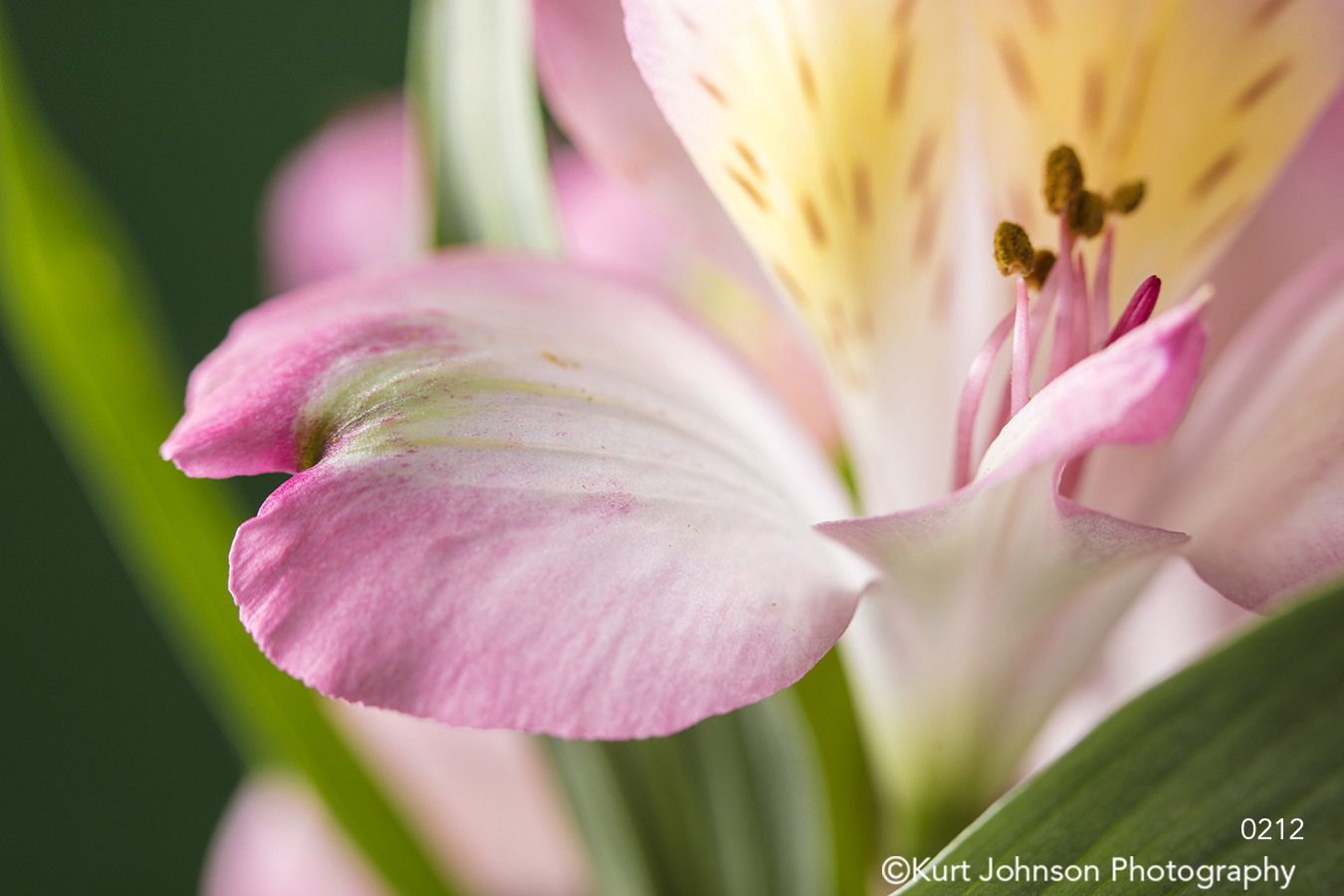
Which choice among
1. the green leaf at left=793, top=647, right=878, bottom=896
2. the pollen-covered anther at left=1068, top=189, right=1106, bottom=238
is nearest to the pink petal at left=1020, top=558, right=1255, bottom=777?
the green leaf at left=793, top=647, right=878, bottom=896

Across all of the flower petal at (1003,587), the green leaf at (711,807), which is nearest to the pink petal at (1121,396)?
the flower petal at (1003,587)

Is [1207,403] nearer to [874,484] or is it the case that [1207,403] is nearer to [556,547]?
[874,484]

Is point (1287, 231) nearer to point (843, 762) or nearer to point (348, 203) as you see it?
point (843, 762)

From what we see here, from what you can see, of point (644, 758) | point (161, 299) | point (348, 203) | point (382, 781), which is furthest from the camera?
point (161, 299)

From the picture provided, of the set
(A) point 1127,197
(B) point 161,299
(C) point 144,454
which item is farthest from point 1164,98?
(B) point 161,299

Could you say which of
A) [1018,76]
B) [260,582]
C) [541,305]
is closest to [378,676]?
[260,582]

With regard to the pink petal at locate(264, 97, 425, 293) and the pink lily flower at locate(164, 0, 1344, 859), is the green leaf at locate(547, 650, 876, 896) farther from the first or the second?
the pink petal at locate(264, 97, 425, 293)
